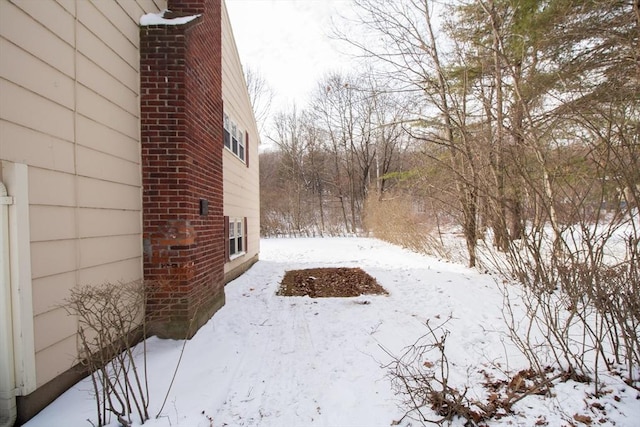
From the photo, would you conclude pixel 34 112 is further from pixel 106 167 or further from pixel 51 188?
pixel 106 167

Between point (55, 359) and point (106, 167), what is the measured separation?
5.92 ft

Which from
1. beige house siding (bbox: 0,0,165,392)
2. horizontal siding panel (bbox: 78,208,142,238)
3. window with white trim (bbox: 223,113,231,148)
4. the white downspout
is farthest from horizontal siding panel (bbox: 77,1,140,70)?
window with white trim (bbox: 223,113,231,148)

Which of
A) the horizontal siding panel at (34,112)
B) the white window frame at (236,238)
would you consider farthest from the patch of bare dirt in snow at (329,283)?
the horizontal siding panel at (34,112)

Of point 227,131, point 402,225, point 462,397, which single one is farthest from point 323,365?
point 402,225

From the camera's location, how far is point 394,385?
3.13m

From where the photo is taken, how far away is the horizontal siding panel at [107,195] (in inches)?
123

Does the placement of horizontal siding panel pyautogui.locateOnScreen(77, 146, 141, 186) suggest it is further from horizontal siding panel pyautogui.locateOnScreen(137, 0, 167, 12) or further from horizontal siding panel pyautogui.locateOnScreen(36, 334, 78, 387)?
horizontal siding panel pyautogui.locateOnScreen(137, 0, 167, 12)

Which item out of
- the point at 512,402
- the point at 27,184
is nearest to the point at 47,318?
the point at 27,184

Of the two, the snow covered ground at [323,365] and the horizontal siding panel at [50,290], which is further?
the snow covered ground at [323,365]

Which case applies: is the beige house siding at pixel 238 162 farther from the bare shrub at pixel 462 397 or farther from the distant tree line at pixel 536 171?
the bare shrub at pixel 462 397

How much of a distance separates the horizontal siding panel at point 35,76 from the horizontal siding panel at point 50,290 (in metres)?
1.44

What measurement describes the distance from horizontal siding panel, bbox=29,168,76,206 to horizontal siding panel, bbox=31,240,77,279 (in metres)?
0.33

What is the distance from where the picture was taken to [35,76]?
8.41 ft

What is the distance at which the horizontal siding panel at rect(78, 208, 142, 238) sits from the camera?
3.13 metres
